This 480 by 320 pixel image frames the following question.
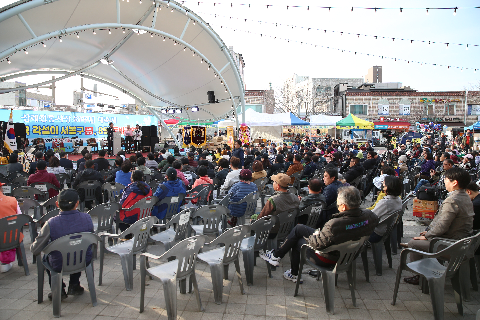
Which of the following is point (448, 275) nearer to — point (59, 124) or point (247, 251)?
point (247, 251)

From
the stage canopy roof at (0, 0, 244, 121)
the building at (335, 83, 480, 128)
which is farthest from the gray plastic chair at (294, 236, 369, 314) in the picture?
the building at (335, 83, 480, 128)

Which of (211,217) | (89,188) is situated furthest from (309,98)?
(211,217)

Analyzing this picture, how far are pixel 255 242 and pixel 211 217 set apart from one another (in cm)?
83

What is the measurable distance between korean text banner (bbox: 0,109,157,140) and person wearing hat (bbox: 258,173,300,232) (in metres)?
18.8

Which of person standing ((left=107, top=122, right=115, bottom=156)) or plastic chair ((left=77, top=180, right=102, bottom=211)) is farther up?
person standing ((left=107, top=122, right=115, bottom=156))

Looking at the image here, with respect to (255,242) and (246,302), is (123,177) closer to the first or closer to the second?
(255,242)

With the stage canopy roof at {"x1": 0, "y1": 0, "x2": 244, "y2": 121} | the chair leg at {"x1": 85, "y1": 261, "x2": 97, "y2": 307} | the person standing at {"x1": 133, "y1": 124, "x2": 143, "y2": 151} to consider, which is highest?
the stage canopy roof at {"x1": 0, "y1": 0, "x2": 244, "y2": 121}

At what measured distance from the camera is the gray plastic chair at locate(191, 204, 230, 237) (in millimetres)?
4453

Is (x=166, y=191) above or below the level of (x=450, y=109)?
below

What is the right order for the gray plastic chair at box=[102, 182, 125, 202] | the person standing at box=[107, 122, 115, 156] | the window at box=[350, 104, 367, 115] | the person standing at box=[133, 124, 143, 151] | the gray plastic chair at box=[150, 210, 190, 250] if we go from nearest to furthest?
1. the gray plastic chair at box=[150, 210, 190, 250]
2. the gray plastic chair at box=[102, 182, 125, 202]
3. the person standing at box=[107, 122, 115, 156]
4. the person standing at box=[133, 124, 143, 151]
5. the window at box=[350, 104, 367, 115]

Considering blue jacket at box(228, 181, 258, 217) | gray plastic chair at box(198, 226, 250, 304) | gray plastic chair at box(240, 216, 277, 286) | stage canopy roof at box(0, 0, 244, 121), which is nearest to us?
gray plastic chair at box(198, 226, 250, 304)

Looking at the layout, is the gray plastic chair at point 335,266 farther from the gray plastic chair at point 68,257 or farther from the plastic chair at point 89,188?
the plastic chair at point 89,188

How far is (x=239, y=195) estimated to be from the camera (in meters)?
5.40

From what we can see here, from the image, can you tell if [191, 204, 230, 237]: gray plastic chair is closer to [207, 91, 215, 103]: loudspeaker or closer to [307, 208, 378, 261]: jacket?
[307, 208, 378, 261]: jacket
